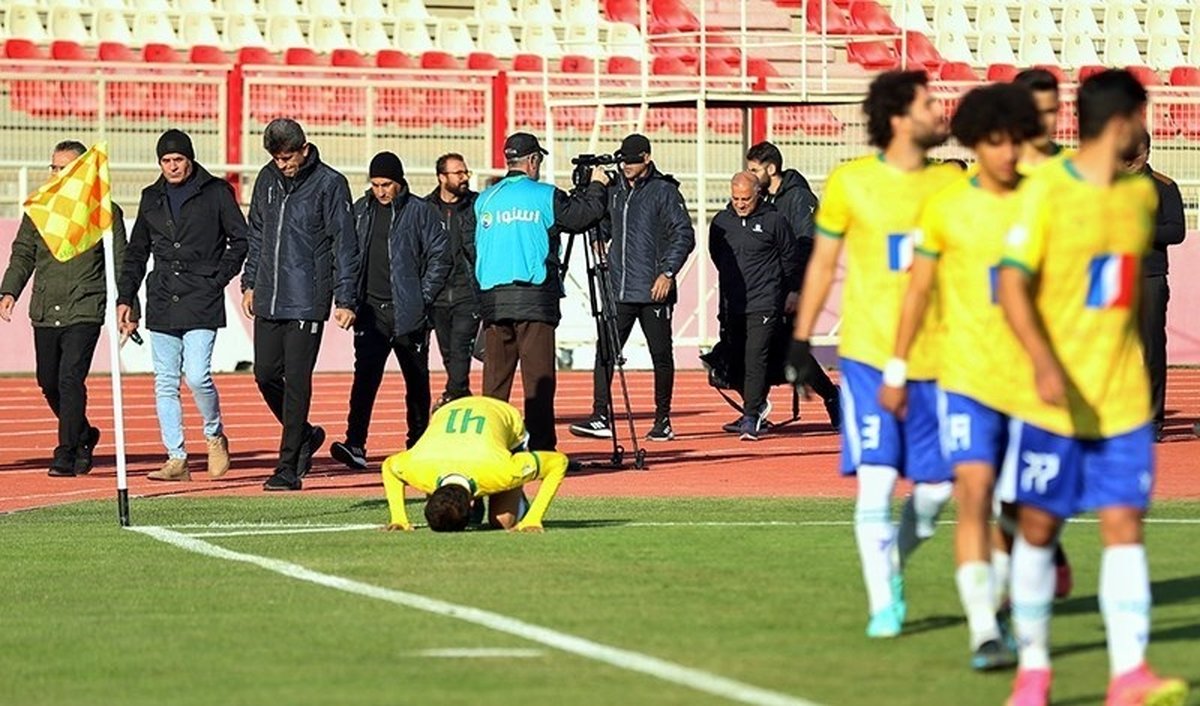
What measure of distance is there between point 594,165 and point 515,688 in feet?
28.5

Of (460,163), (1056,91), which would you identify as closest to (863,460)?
(1056,91)

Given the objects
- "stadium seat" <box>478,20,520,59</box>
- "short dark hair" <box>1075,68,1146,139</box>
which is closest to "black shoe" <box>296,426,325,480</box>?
"short dark hair" <box>1075,68,1146,139</box>

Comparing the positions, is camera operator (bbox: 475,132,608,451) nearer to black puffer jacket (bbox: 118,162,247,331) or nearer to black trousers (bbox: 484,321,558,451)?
black trousers (bbox: 484,321,558,451)

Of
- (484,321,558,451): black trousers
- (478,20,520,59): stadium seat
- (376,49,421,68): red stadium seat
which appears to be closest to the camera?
(484,321,558,451): black trousers

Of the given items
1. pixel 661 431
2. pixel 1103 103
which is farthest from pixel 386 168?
pixel 1103 103

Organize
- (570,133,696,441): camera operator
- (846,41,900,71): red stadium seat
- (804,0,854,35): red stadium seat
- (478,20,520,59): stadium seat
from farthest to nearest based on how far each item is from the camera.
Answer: (804,0,854,35): red stadium seat < (846,41,900,71): red stadium seat < (478,20,520,59): stadium seat < (570,133,696,441): camera operator

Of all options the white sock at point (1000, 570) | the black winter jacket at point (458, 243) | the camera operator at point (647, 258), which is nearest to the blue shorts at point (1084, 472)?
the white sock at point (1000, 570)

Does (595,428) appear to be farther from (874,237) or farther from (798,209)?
(874,237)

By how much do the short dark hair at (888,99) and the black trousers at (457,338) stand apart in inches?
400

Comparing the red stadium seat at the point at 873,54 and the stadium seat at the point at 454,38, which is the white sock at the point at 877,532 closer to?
the stadium seat at the point at 454,38

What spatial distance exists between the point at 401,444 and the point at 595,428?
1545 mm

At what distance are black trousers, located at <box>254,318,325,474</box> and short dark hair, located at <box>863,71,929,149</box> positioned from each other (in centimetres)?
737

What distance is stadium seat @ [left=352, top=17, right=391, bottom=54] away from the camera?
107ft

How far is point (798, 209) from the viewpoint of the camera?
20.8 meters
